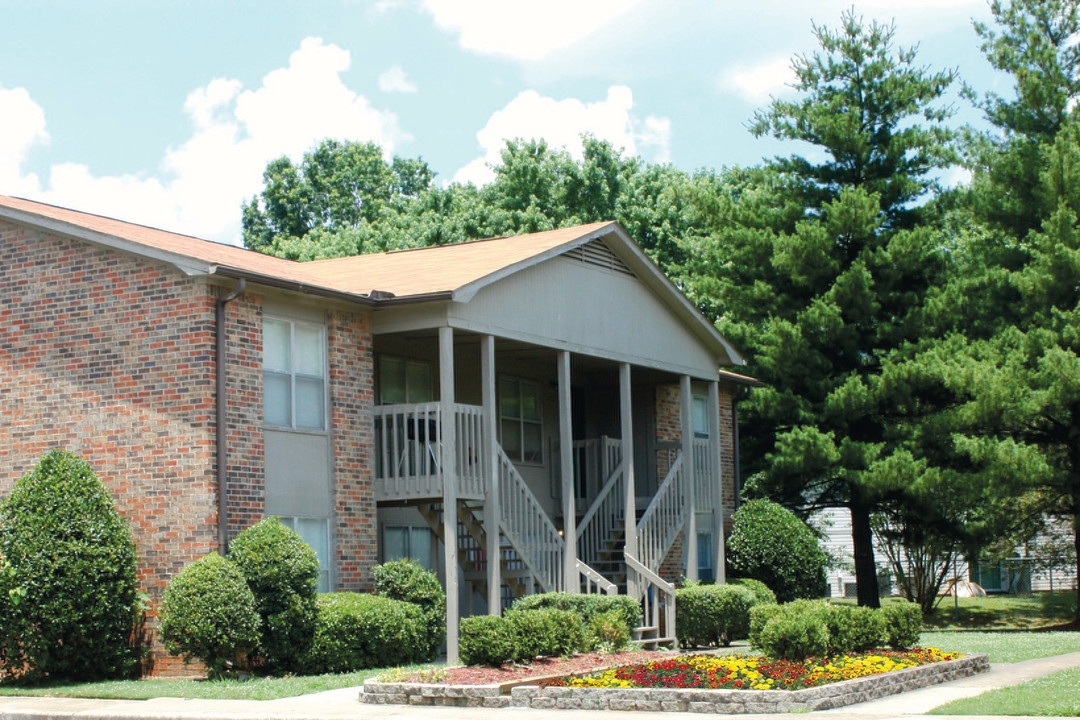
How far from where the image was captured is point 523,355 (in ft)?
81.6

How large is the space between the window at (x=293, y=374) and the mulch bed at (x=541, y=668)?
4.87 meters

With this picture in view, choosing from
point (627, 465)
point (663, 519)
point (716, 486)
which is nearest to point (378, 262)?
point (627, 465)

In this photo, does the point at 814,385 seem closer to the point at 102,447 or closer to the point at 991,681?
the point at 991,681

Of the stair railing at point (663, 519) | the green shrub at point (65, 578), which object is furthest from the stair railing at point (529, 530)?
the green shrub at point (65, 578)

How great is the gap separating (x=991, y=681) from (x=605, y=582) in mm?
7541

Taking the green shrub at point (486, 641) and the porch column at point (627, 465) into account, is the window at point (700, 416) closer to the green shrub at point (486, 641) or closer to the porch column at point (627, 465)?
the porch column at point (627, 465)

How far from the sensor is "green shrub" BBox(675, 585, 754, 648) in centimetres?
2364

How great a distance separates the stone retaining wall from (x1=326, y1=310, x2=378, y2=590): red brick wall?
470 centimetres

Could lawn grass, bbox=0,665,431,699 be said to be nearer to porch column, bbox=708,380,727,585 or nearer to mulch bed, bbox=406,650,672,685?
mulch bed, bbox=406,650,672,685

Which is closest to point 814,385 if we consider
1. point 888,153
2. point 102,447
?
point 888,153

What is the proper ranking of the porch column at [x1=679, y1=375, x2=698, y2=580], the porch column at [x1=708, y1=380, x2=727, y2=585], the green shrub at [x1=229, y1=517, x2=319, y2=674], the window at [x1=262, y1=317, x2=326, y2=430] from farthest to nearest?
the porch column at [x1=708, y1=380, x2=727, y2=585]
the porch column at [x1=679, y1=375, x2=698, y2=580]
the window at [x1=262, y1=317, x2=326, y2=430]
the green shrub at [x1=229, y1=517, x2=319, y2=674]

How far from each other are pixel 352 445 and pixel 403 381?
3117 millimetres

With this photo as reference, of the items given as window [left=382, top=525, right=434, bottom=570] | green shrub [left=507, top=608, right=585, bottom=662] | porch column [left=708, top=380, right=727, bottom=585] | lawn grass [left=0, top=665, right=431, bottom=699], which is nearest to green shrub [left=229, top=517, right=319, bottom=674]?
lawn grass [left=0, top=665, right=431, bottom=699]

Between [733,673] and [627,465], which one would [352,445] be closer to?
[627,465]
